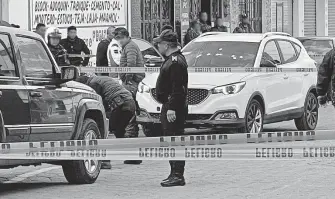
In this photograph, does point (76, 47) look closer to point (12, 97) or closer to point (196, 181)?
point (196, 181)

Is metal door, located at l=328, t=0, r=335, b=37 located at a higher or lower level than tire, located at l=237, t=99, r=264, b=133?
higher

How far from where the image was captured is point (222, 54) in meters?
17.8

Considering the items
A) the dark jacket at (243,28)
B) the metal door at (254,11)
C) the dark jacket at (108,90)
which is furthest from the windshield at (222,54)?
the metal door at (254,11)

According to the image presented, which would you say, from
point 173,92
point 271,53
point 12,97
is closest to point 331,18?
point 271,53

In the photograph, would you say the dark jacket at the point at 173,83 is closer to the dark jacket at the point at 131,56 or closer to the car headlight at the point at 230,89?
the car headlight at the point at 230,89

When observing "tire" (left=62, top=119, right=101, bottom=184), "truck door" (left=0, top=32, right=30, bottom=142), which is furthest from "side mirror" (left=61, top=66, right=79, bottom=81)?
"tire" (left=62, top=119, right=101, bottom=184)

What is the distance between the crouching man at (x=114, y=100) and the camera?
13.7 metres

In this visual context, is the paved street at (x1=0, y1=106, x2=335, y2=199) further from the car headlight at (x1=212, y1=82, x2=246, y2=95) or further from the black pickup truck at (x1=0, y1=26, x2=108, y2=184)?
the car headlight at (x1=212, y1=82, x2=246, y2=95)

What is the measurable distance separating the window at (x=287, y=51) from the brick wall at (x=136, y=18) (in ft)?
28.8

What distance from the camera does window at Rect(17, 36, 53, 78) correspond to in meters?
Answer: 11.4

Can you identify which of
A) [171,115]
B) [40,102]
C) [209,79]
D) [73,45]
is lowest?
[171,115]

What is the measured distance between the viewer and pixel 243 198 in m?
11.0

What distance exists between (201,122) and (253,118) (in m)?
1.14

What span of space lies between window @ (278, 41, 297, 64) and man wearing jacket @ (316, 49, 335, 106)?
256 inches
